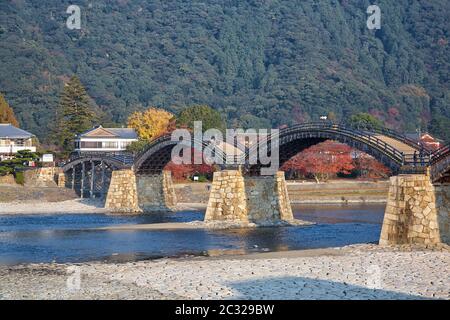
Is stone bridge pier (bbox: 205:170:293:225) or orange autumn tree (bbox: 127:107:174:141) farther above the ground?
orange autumn tree (bbox: 127:107:174:141)

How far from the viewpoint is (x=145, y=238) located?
169 feet

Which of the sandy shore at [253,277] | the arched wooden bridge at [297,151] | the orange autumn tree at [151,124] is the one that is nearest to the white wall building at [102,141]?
the orange autumn tree at [151,124]

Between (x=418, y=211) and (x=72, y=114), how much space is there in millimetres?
86716

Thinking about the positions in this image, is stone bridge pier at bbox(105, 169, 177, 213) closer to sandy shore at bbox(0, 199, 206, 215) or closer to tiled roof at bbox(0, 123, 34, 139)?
sandy shore at bbox(0, 199, 206, 215)

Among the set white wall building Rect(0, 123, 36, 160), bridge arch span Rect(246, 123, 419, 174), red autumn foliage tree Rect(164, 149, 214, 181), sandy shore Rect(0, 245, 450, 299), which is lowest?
sandy shore Rect(0, 245, 450, 299)

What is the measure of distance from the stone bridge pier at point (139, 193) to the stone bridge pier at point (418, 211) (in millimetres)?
40103

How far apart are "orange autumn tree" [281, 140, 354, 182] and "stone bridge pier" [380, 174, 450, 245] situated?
201ft

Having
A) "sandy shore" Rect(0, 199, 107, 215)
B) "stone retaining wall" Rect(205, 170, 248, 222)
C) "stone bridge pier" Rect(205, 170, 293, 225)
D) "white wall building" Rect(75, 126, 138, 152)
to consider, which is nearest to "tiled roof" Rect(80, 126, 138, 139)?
"white wall building" Rect(75, 126, 138, 152)

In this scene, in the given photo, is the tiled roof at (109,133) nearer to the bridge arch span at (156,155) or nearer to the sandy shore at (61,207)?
the sandy shore at (61,207)

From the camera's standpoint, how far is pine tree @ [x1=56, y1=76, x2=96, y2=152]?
117 m

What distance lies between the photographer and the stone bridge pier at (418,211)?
39.2m

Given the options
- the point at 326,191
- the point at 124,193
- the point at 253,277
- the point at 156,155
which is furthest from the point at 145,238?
the point at 326,191
